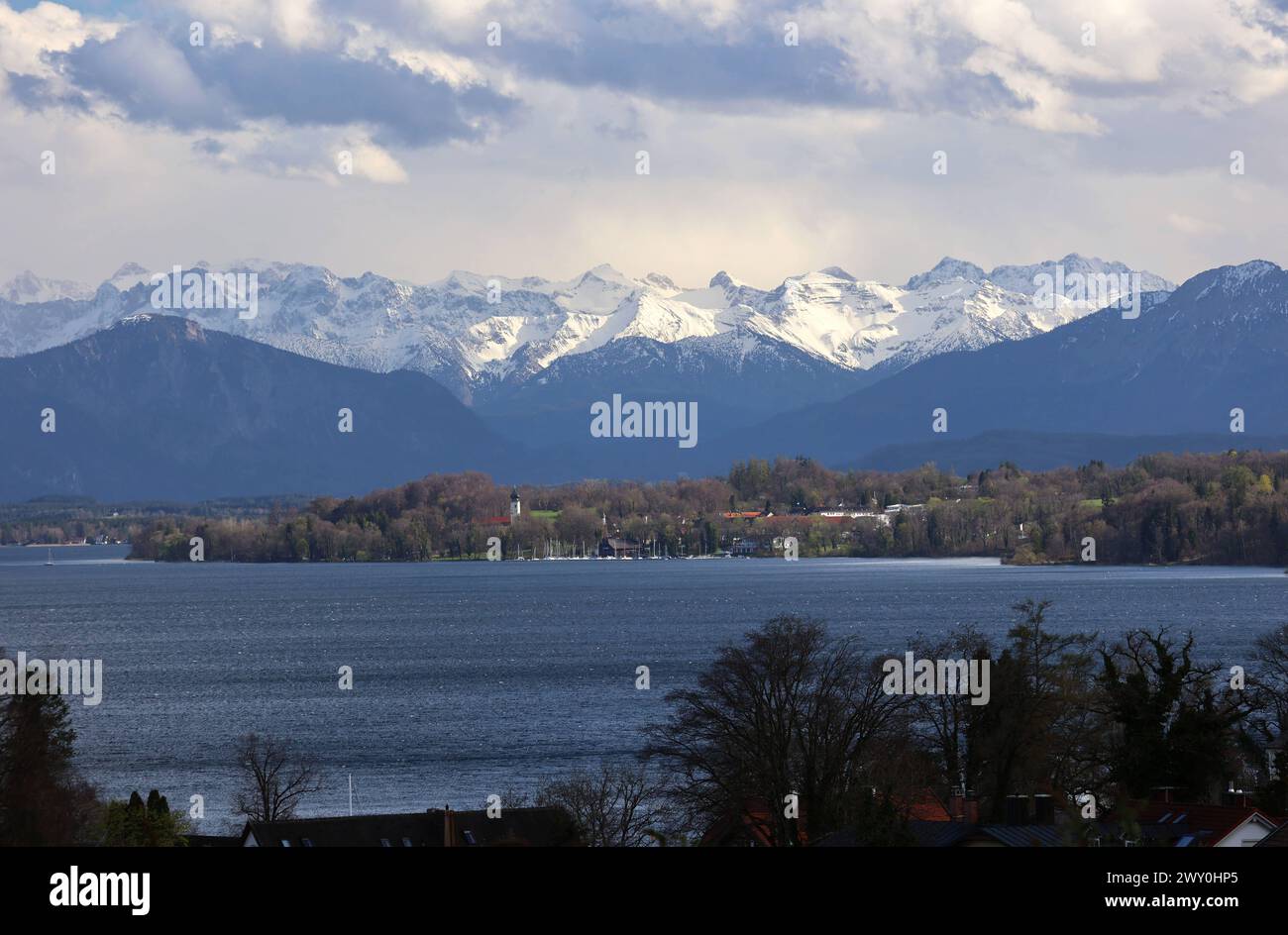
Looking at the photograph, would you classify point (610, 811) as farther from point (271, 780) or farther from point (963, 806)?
point (271, 780)

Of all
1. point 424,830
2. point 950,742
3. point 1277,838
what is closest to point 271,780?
point 424,830

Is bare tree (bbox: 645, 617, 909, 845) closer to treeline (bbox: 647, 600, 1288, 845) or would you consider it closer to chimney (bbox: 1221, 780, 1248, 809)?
treeline (bbox: 647, 600, 1288, 845)

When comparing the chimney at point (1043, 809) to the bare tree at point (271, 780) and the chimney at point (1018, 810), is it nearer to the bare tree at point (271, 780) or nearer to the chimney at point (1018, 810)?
the chimney at point (1018, 810)

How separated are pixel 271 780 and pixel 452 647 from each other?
59.8 metres

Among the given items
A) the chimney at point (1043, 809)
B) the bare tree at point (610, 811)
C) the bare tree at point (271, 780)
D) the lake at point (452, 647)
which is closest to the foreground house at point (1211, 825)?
the chimney at point (1043, 809)

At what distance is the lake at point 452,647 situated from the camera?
58.9 m

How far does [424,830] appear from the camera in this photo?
122ft

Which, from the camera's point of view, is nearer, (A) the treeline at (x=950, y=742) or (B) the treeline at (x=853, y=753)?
(B) the treeline at (x=853, y=753)

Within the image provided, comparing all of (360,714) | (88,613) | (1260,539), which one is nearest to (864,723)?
(360,714)

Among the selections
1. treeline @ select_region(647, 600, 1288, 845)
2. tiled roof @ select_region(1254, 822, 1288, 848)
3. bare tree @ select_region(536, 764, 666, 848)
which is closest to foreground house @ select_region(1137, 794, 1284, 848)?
tiled roof @ select_region(1254, 822, 1288, 848)

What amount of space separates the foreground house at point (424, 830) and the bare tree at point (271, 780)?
3284 millimetres

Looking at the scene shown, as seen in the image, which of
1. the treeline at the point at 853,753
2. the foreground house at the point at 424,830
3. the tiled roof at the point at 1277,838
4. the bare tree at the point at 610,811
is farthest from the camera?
the bare tree at the point at 610,811

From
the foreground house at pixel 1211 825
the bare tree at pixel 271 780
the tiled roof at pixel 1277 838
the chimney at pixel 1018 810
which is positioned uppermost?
the tiled roof at pixel 1277 838

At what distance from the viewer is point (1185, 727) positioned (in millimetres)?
34531
